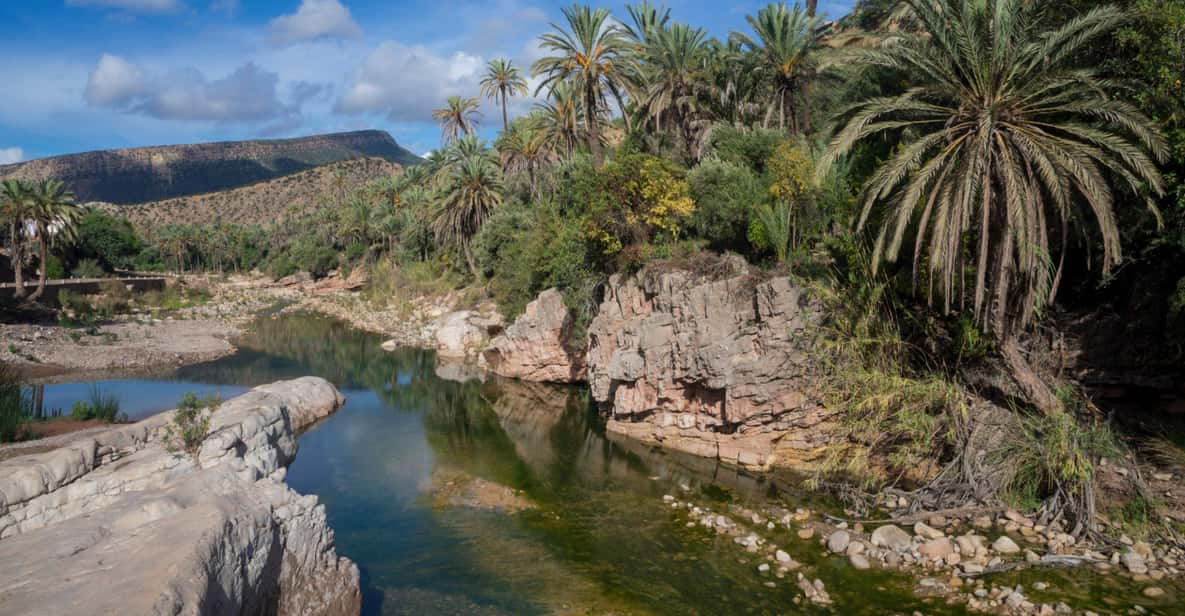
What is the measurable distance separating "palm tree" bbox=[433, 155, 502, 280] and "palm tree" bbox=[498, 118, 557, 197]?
1526 millimetres

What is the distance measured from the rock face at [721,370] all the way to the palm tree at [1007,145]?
4.22 metres

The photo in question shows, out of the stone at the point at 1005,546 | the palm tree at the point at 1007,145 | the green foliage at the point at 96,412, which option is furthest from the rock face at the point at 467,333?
the stone at the point at 1005,546

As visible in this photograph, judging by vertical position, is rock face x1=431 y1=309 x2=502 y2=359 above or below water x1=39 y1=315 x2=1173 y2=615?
above

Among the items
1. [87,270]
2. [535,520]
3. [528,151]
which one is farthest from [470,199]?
[87,270]

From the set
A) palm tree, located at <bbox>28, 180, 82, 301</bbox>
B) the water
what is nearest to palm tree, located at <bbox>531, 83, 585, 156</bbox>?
the water

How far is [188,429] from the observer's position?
539 inches

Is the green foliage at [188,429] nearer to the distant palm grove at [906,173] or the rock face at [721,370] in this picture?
the rock face at [721,370]

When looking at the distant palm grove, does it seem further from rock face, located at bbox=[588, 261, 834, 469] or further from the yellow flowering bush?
rock face, located at bbox=[588, 261, 834, 469]

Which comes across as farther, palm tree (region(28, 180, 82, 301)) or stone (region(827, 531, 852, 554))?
palm tree (region(28, 180, 82, 301))

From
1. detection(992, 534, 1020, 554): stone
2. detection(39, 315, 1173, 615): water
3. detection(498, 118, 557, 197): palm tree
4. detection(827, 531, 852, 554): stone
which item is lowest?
detection(39, 315, 1173, 615): water

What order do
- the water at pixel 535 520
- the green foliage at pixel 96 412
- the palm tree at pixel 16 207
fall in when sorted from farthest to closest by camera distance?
the palm tree at pixel 16 207 → the green foliage at pixel 96 412 → the water at pixel 535 520

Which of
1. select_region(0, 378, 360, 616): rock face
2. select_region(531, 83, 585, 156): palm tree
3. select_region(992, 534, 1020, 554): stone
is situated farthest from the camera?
select_region(531, 83, 585, 156): palm tree

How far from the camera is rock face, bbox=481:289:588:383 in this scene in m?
26.7

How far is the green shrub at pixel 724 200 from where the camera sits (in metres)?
21.2
